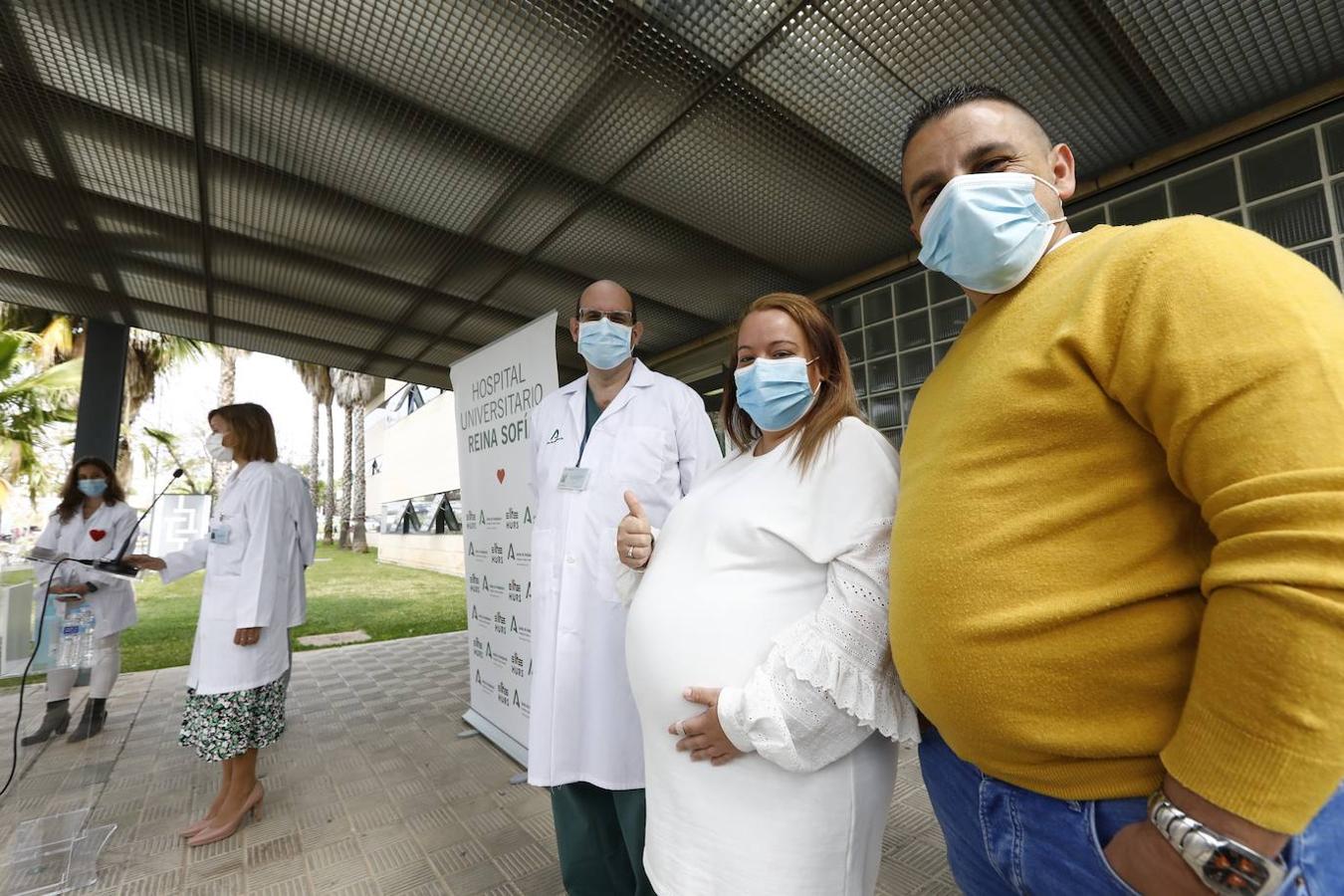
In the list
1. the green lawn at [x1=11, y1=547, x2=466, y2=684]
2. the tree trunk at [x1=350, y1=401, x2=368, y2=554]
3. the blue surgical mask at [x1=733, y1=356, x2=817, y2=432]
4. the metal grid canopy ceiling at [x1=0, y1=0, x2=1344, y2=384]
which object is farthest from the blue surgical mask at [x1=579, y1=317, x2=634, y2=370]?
the tree trunk at [x1=350, y1=401, x2=368, y2=554]

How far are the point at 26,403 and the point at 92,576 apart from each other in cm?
659

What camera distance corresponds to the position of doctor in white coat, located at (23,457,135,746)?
4.06 meters

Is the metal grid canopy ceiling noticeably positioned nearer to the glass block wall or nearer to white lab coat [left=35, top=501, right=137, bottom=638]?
the glass block wall

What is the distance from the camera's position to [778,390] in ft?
4.40

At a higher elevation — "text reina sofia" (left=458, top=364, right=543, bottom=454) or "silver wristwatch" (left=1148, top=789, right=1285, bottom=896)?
"text reina sofia" (left=458, top=364, right=543, bottom=454)

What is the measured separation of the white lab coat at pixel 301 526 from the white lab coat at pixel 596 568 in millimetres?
1844

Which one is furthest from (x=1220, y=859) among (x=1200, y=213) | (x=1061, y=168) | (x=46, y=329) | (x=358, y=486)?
(x=358, y=486)

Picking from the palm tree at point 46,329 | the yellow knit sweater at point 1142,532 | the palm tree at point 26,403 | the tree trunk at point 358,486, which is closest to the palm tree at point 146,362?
the palm tree at point 46,329

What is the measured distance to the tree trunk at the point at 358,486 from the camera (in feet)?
74.4

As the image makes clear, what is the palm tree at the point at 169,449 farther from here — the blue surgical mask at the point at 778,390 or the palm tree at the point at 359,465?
the palm tree at the point at 359,465

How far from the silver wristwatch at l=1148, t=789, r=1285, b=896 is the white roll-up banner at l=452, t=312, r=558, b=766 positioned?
9.03ft

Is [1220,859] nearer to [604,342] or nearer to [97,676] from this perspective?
[604,342]

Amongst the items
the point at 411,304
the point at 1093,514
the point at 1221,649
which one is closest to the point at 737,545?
the point at 1093,514

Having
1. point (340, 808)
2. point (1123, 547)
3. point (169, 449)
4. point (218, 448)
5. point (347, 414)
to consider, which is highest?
point (347, 414)
